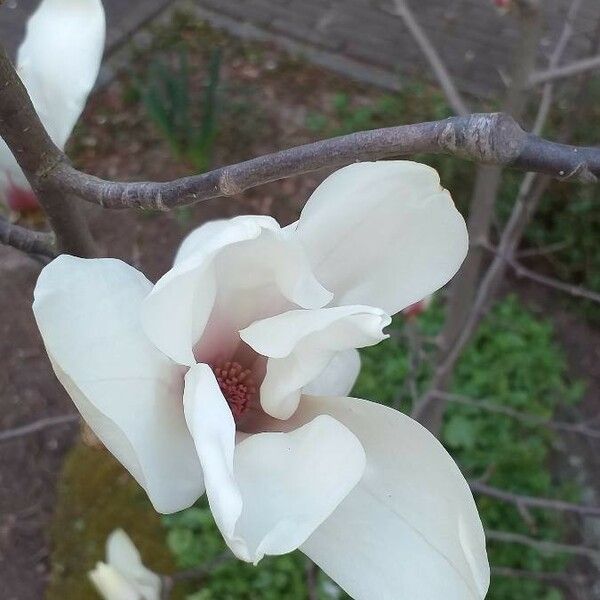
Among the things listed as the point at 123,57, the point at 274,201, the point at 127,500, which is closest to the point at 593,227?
the point at 274,201

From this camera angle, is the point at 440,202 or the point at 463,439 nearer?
the point at 440,202

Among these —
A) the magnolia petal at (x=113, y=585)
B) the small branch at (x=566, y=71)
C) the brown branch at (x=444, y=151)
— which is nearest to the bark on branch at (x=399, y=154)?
the brown branch at (x=444, y=151)

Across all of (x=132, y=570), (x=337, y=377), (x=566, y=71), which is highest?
(x=337, y=377)

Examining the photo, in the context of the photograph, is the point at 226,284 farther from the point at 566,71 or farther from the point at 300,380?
the point at 566,71

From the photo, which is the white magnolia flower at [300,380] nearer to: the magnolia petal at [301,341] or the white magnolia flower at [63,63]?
the magnolia petal at [301,341]

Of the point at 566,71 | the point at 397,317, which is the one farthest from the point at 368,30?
the point at 566,71

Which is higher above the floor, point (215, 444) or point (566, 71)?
point (215, 444)

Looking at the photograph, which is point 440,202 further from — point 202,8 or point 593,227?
point 202,8
